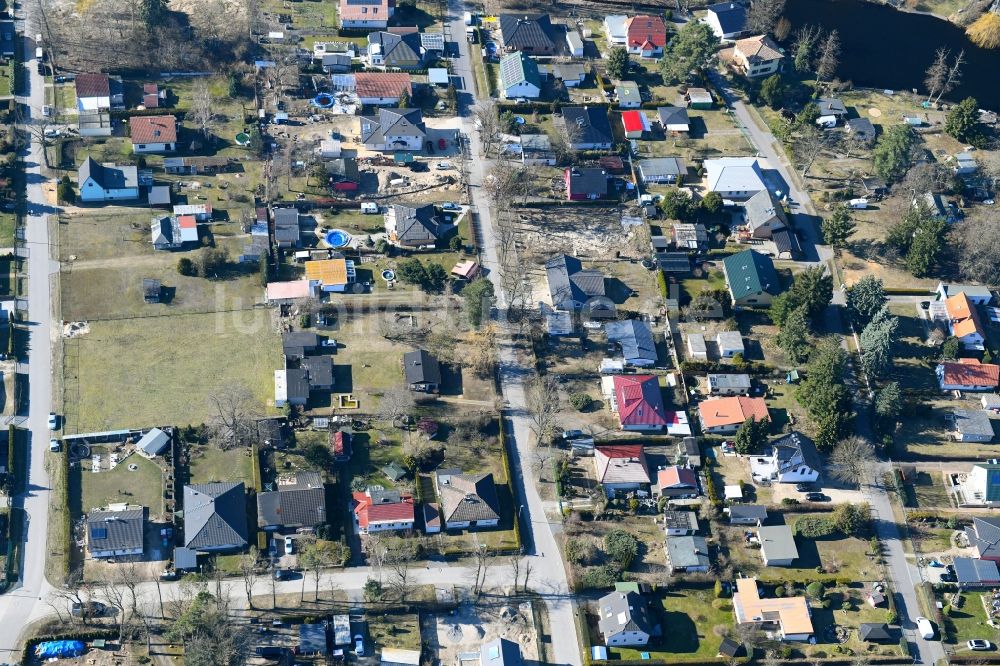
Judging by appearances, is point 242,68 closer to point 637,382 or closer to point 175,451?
point 175,451

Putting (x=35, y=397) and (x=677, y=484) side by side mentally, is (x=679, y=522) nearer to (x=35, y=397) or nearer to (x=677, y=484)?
(x=677, y=484)

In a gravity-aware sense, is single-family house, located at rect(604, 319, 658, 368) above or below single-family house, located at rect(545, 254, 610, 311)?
below

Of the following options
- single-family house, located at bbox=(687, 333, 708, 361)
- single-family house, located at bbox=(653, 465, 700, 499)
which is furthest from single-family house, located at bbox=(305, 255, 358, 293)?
single-family house, located at bbox=(653, 465, 700, 499)

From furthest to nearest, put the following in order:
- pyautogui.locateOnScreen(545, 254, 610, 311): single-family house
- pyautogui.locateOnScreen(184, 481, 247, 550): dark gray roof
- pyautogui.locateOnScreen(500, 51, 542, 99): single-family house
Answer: pyautogui.locateOnScreen(500, 51, 542, 99): single-family house, pyautogui.locateOnScreen(545, 254, 610, 311): single-family house, pyautogui.locateOnScreen(184, 481, 247, 550): dark gray roof

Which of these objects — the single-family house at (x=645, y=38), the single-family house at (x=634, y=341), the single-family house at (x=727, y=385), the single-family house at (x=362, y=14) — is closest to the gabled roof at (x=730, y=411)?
the single-family house at (x=727, y=385)

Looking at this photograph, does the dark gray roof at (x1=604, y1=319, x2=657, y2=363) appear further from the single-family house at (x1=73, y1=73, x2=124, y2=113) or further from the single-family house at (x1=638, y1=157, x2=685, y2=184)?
the single-family house at (x1=73, y1=73, x2=124, y2=113)

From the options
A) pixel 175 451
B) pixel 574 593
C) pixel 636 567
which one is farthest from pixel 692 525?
pixel 175 451

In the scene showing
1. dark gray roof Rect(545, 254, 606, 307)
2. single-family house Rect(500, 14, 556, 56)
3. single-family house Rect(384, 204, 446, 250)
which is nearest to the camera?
dark gray roof Rect(545, 254, 606, 307)
